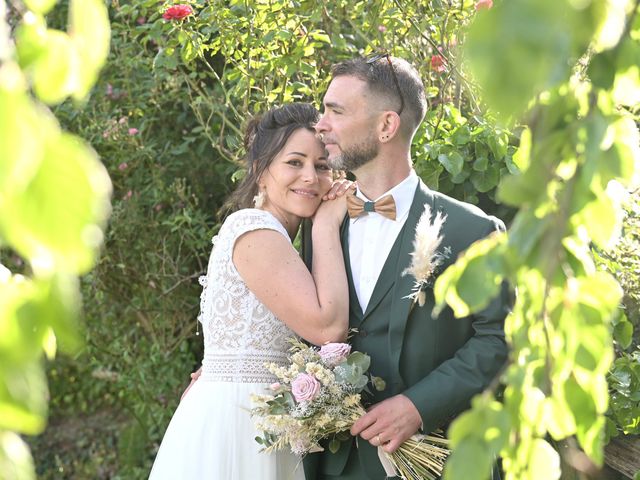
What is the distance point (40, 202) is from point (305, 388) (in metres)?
1.93

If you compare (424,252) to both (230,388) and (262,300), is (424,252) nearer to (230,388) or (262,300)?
(262,300)

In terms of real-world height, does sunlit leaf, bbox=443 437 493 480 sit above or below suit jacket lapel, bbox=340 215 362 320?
above

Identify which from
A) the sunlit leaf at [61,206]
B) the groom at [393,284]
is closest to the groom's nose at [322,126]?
the groom at [393,284]

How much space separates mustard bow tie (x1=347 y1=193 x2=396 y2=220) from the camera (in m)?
2.99

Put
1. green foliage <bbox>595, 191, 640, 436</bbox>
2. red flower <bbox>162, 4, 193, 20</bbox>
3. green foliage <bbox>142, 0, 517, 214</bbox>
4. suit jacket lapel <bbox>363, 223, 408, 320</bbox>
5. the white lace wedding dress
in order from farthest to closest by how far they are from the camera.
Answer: red flower <bbox>162, 4, 193, 20</bbox>
green foliage <bbox>142, 0, 517, 214</bbox>
green foliage <bbox>595, 191, 640, 436</bbox>
the white lace wedding dress
suit jacket lapel <bbox>363, 223, 408, 320</bbox>

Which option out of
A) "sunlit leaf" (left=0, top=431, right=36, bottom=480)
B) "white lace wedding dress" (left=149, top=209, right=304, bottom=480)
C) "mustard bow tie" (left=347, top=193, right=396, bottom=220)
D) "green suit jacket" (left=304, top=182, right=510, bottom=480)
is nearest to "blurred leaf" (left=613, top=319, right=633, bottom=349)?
"green suit jacket" (left=304, top=182, right=510, bottom=480)

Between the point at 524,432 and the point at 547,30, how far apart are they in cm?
59

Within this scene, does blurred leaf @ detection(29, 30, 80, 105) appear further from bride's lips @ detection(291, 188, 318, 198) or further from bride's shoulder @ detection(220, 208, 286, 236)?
bride's lips @ detection(291, 188, 318, 198)

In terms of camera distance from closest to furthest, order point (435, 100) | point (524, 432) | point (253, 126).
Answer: point (524, 432) < point (253, 126) < point (435, 100)

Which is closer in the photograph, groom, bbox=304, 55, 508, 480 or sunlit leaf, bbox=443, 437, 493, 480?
sunlit leaf, bbox=443, 437, 493, 480

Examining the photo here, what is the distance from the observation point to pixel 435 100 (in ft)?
14.8

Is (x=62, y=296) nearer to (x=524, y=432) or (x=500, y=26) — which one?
(x=500, y=26)

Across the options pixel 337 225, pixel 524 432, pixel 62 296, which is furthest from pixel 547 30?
pixel 337 225

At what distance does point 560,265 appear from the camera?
1.22 m
